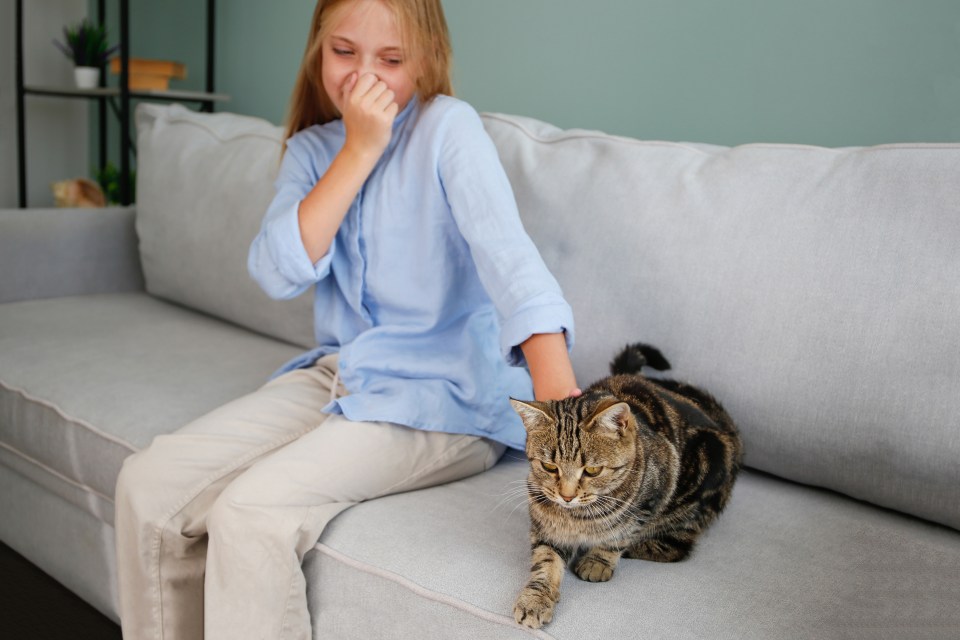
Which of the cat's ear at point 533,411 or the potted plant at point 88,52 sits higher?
the potted plant at point 88,52

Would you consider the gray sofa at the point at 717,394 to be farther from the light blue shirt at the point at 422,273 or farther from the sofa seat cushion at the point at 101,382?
the light blue shirt at the point at 422,273

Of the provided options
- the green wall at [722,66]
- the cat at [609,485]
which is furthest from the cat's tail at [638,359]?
the green wall at [722,66]

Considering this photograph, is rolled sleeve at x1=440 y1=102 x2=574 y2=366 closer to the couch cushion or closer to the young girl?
the young girl

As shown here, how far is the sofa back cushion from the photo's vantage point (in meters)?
1.11

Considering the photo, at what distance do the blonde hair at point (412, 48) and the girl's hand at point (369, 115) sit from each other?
7cm

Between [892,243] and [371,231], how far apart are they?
0.74m

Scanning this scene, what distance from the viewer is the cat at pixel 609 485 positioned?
36.9 inches

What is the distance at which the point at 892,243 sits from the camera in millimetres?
1146

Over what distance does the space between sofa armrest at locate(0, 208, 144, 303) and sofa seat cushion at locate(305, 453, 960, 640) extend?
1412 millimetres

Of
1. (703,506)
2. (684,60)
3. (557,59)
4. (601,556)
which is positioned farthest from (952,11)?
(601,556)

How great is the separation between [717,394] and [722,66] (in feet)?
2.60

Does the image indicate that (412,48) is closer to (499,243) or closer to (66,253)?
(499,243)

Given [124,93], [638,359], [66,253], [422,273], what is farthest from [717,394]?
[124,93]

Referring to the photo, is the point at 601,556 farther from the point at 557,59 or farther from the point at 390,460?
the point at 557,59
